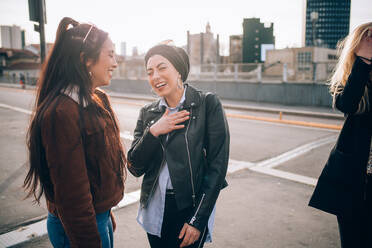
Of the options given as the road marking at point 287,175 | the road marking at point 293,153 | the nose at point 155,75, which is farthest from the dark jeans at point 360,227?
the road marking at point 293,153

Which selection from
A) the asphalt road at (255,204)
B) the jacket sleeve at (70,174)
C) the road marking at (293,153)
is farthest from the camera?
the road marking at (293,153)

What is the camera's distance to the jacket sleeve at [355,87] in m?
1.81

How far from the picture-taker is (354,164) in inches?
75.3

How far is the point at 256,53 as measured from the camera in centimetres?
5744

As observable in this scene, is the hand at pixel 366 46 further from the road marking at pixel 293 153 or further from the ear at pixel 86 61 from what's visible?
the road marking at pixel 293 153

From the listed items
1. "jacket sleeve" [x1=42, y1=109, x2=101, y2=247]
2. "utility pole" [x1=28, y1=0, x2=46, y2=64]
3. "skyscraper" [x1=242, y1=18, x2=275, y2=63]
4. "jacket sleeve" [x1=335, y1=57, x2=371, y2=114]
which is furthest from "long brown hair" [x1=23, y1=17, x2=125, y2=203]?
"skyscraper" [x1=242, y1=18, x2=275, y2=63]

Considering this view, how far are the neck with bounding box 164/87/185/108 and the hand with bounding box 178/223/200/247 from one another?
30.9 inches

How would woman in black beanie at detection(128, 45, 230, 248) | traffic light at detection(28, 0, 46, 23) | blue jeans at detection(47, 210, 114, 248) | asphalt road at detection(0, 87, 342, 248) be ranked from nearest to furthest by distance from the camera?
blue jeans at detection(47, 210, 114, 248)
woman in black beanie at detection(128, 45, 230, 248)
asphalt road at detection(0, 87, 342, 248)
traffic light at detection(28, 0, 46, 23)

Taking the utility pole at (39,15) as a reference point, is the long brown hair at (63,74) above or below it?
below

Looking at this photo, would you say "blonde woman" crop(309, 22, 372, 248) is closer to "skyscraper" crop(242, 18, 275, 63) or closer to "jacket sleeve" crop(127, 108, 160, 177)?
"jacket sleeve" crop(127, 108, 160, 177)

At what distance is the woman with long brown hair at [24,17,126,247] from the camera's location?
139 cm

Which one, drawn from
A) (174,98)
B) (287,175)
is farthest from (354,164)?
(287,175)

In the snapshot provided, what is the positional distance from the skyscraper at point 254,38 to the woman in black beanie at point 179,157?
5797 centimetres

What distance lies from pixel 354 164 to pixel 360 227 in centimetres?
44
